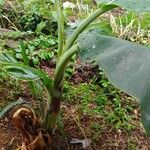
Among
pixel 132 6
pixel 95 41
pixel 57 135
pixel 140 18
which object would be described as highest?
pixel 132 6

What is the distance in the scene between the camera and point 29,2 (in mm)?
3162

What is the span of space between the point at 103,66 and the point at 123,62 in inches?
2.6

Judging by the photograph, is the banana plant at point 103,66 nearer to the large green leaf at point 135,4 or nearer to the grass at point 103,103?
the large green leaf at point 135,4

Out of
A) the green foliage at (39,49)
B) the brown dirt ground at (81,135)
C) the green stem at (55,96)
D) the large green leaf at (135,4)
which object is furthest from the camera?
the green foliage at (39,49)

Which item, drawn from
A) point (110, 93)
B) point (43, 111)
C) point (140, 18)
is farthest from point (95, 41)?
point (140, 18)

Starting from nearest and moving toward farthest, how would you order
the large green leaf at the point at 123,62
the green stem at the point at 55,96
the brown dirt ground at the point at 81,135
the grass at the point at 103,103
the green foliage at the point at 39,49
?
1. the large green leaf at the point at 123,62
2. the green stem at the point at 55,96
3. the brown dirt ground at the point at 81,135
4. the grass at the point at 103,103
5. the green foliage at the point at 39,49

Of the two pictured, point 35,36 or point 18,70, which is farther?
point 35,36

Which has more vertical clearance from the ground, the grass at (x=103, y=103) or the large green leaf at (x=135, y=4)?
the large green leaf at (x=135, y=4)

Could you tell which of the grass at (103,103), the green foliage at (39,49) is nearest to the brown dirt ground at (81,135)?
the grass at (103,103)

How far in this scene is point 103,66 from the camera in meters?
1.45

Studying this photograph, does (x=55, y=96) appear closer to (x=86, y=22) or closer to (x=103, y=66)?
(x=86, y=22)

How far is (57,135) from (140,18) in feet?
5.30

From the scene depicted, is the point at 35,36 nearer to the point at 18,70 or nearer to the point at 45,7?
the point at 45,7

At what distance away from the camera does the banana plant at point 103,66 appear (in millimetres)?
1360
